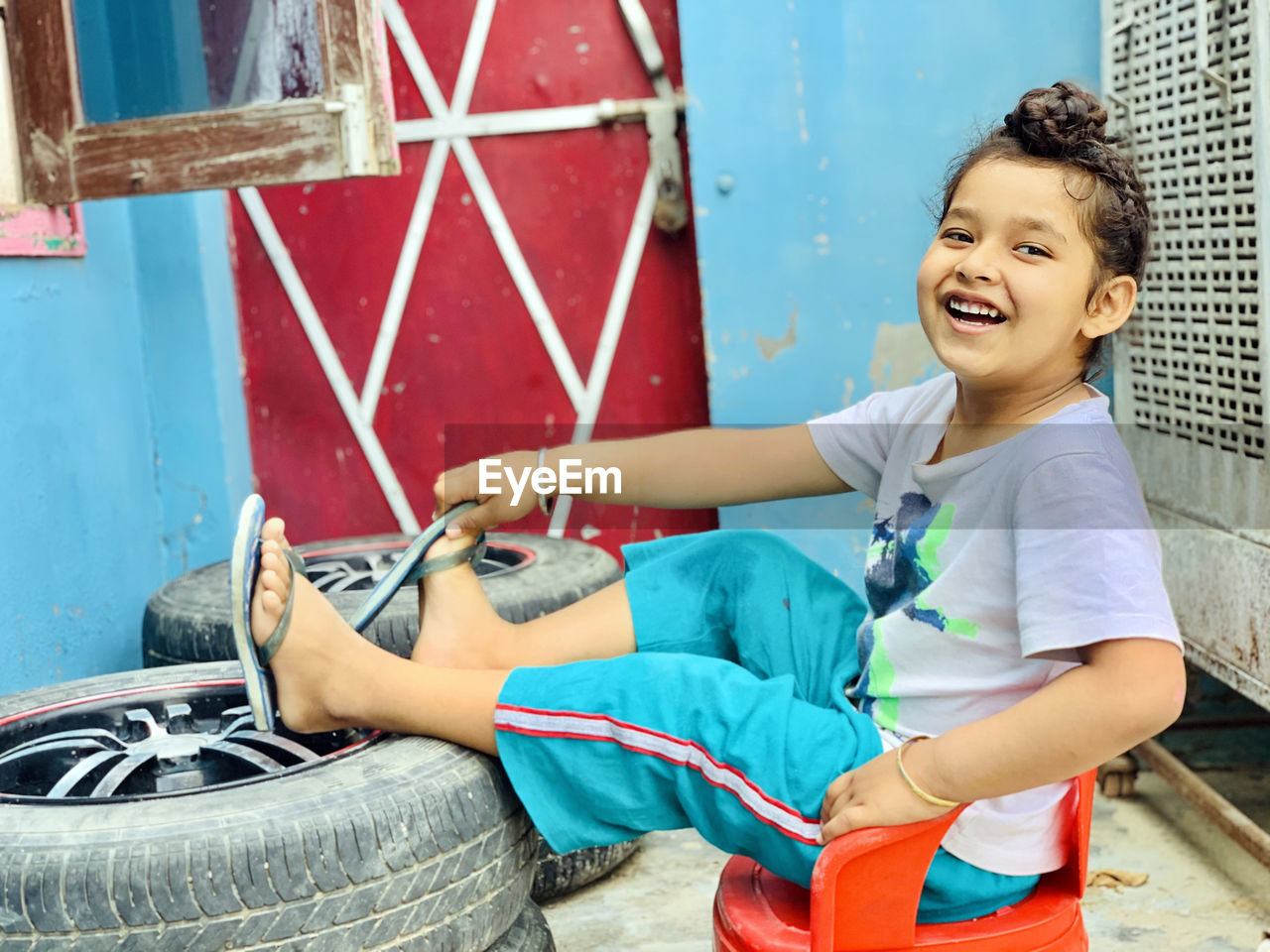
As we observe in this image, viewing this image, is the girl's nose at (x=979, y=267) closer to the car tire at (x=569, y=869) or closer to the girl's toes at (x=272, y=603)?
the girl's toes at (x=272, y=603)

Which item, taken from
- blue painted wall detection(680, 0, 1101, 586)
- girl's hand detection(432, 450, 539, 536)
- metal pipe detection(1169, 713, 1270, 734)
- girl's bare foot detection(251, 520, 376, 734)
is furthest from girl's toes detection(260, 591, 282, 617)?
metal pipe detection(1169, 713, 1270, 734)

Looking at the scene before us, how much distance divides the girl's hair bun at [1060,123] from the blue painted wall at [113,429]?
6.26ft

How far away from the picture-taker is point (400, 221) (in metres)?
3.39

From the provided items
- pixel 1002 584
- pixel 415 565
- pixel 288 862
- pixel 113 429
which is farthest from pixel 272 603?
pixel 113 429

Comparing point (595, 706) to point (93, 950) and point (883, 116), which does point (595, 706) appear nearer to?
point (93, 950)

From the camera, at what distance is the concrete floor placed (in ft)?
7.01

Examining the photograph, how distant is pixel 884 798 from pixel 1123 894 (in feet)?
3.79

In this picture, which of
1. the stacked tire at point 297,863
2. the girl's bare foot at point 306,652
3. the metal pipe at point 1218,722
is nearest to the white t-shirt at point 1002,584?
the stacked tire at point 297,863

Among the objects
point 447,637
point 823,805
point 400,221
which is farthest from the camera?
point 400,221

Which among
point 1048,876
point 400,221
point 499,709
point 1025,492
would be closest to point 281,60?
point 400,221

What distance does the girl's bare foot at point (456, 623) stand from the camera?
6.15 feet

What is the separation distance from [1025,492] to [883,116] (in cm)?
175

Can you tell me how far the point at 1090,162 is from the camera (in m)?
1.57

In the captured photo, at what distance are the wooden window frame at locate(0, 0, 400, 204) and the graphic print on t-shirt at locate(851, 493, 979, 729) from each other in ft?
4.39
